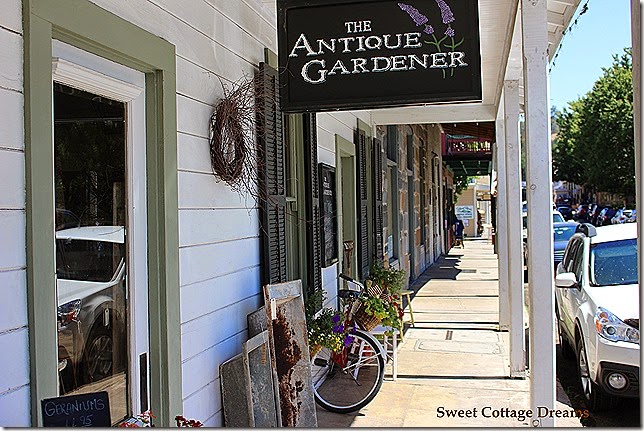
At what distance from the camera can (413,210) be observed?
631 inches

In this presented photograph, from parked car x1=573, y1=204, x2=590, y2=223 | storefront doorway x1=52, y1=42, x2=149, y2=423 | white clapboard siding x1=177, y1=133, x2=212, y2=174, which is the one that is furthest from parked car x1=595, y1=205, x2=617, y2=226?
storefront doorway x1=52, y1=42, x2=149, y2=423

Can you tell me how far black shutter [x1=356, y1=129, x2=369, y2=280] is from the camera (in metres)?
9.01

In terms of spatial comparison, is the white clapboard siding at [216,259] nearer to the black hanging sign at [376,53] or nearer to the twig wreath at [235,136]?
the twig wreath at [235,136]

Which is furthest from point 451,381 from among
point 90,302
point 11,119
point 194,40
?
point 11,119

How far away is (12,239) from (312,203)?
409cm

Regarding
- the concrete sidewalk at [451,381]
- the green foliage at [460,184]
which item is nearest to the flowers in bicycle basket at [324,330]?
the concrete sidewalk at [451,381]

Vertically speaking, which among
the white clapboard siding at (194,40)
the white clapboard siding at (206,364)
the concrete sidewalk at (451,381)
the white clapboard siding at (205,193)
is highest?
the white clapboard siding at (194,40)

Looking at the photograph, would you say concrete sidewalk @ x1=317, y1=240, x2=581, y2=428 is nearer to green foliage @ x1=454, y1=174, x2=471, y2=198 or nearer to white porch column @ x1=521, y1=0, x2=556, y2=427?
white porch column @ x1=521, y1=0, x2=556, y2=427

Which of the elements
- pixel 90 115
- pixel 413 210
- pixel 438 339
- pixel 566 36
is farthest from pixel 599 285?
pixel 413 210

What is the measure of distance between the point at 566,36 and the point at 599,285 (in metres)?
2.18

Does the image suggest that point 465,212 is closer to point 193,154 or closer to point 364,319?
point 364,319

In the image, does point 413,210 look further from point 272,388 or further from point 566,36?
point 272,388

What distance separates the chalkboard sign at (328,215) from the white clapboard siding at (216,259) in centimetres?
190

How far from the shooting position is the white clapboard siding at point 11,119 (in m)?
2.46
